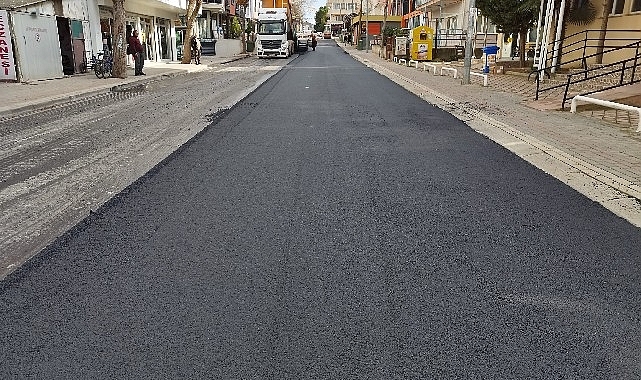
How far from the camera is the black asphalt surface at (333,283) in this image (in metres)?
2.88

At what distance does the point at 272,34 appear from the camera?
43.3m

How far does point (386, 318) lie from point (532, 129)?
7.84 metres

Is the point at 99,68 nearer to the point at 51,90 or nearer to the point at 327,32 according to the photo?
the point at 51,90

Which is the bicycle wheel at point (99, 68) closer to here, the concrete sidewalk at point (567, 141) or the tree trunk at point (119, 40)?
the tree trunk at point (119, 40)

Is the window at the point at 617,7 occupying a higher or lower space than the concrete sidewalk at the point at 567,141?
higher

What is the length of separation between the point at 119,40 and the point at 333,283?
21068mm

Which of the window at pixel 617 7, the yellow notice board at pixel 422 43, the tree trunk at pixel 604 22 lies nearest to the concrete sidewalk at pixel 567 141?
the tree trunk at pixel 604 22

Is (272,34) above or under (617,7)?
under

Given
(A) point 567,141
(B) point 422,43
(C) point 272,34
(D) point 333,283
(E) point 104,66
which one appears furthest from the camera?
(C) point 272,34

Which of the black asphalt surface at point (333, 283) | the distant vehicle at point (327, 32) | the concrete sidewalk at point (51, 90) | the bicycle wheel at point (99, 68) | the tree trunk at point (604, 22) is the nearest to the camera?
the black asphalt surface at point (333, 283)

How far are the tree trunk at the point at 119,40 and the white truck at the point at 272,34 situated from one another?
71.5 ft

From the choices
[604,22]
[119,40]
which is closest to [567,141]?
[604,22]

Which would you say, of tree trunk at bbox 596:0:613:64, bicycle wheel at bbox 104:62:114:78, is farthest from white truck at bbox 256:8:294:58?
tree trunk at bbox 596:0:613:64

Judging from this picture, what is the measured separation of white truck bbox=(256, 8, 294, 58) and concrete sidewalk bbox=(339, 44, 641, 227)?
29.4 m
